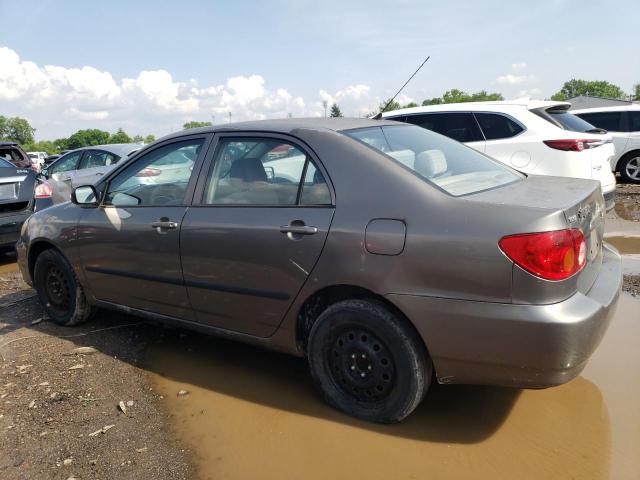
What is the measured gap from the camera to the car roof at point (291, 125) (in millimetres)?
3051

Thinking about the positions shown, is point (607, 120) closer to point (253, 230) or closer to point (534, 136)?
point (534, 136)

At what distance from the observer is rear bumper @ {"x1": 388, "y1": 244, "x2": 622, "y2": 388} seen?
2.20 metres

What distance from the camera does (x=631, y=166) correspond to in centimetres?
1066

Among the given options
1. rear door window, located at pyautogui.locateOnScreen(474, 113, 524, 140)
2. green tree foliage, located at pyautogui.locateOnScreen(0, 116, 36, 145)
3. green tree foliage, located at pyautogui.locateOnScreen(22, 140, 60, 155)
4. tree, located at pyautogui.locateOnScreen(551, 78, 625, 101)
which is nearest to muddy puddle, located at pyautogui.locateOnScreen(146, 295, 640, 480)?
rear door window, located at pyautogui.locateOnScreen(474, 113, 524, 140)

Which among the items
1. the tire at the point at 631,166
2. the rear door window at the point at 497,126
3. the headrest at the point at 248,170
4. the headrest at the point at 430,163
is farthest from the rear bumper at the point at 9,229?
the tire at the point at 631,166

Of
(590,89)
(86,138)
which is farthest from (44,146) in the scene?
(590,89)

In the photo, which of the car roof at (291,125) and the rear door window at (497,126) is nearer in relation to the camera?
the car roof at (291,125)

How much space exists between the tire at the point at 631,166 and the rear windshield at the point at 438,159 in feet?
29.6

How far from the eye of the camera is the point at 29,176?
746 cm

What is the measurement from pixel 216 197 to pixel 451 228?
1.55 m

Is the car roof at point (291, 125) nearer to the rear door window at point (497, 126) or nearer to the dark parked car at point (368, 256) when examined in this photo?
the dark parked car at point (368, 256)

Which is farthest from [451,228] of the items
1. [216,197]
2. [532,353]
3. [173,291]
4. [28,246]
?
[28,246]

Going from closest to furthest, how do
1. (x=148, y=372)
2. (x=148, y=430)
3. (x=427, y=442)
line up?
(x=427, y=442)
(x=148, y=430)
(x=148, y=372)

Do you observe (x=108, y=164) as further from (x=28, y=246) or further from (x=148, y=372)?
(x=148, y=372)
